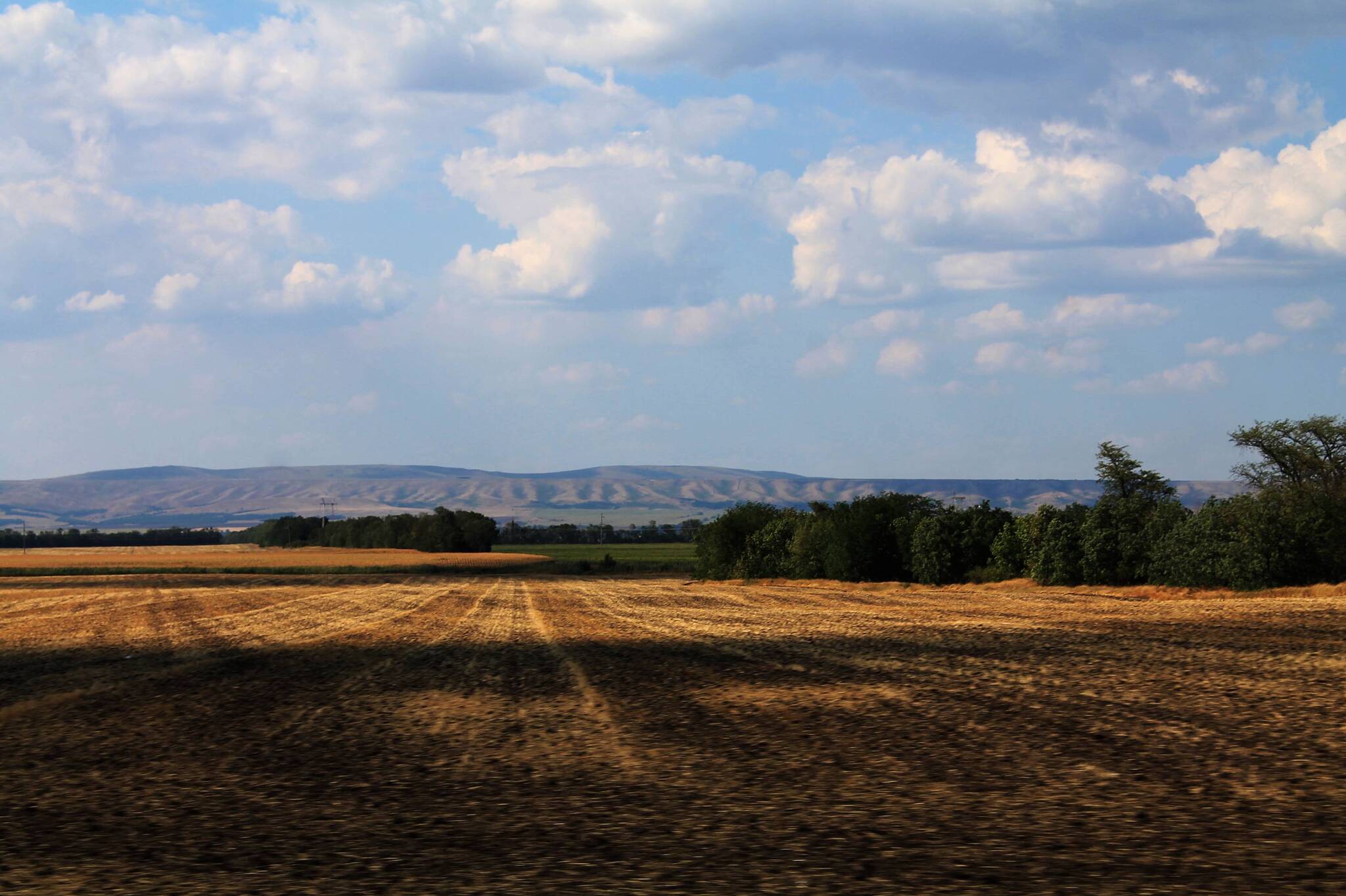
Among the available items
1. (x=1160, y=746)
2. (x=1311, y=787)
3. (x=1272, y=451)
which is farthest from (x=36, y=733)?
(x=1272, y=451)

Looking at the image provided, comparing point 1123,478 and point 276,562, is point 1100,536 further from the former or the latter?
point 276,562

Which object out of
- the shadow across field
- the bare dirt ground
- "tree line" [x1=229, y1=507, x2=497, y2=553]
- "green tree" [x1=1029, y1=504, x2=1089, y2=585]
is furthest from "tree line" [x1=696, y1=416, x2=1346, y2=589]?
"tree line" [x1=229, y1=507, x2=497, y2=553]

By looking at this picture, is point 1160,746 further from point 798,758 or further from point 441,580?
point 441,580

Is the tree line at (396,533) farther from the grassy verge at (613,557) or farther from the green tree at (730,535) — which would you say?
the green tree at (730,535)

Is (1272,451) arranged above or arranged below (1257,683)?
above

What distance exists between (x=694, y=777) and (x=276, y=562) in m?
117

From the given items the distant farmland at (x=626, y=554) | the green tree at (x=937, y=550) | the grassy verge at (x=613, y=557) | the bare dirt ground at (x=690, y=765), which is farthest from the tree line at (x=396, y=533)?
the bare dirt ground at (x=690, y=765)

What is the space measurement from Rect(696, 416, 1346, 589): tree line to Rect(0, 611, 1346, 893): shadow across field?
30972 mm

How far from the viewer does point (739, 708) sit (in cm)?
1830

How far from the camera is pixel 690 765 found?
1383 centimetres

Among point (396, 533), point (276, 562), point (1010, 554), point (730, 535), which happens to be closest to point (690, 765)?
point (1010, 554)

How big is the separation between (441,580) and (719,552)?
21.2 metres

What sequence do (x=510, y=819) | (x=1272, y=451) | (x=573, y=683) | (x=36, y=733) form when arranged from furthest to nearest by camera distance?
(x=1272, y=451) → (x=573, y=683) → (x=36, y=733) → (x=510, y=819)

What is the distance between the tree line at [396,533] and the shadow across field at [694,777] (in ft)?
443
